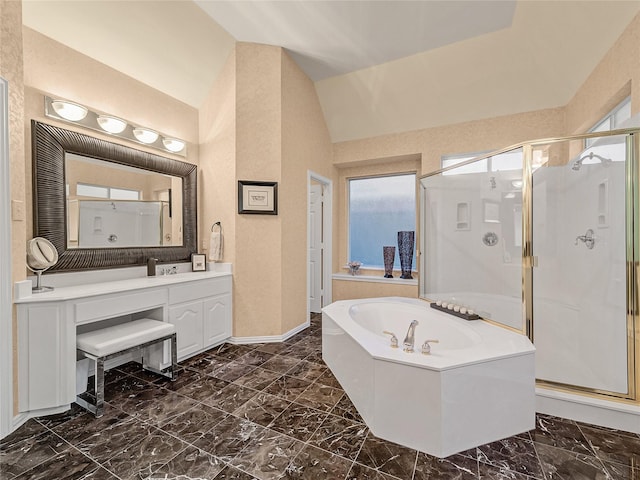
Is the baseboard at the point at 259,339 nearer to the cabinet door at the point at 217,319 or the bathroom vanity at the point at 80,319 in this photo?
the cabinet door at the point at 217,319

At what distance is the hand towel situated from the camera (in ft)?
10.2

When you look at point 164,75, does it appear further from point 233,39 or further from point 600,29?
point 600,29

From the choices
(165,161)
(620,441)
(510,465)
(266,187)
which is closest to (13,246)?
(165,161)

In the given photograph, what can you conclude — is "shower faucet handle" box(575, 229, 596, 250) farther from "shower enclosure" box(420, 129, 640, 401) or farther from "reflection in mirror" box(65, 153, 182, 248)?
"reflection in mirror" box(65, 153, 182, 248)

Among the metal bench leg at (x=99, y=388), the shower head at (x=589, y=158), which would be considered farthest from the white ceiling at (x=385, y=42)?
the metal bench leg at (x=99, y=388)

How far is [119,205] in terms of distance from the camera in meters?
2.68

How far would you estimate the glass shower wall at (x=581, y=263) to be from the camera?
1.93m

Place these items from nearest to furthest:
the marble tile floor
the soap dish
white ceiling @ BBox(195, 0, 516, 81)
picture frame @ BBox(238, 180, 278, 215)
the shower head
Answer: the marble tile floor, the shower head, the soap dish, white ceiling @ BBox(195, 0, 516, 81), picture frame @ BBox(238, 180, 278, 215)

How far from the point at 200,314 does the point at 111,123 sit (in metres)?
1.94

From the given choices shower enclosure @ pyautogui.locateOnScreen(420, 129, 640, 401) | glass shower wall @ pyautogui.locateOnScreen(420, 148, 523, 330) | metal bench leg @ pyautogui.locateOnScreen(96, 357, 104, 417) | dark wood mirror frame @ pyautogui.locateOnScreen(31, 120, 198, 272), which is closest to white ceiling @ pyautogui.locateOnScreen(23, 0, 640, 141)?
dark wood mirror frame @ pyautogui.locateOnScreen(31, 120, 198, 272)

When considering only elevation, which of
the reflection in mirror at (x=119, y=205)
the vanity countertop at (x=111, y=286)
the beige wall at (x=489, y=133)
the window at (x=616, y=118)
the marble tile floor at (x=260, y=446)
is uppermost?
the beige wall at (x=489, y=133)

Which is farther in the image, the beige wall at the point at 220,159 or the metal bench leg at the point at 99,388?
the beige wall at the point at 220,159

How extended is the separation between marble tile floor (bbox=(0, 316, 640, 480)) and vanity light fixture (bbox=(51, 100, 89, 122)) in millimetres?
2173

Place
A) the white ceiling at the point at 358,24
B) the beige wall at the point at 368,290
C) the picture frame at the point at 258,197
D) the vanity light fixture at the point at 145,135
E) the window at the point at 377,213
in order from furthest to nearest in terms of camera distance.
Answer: the window at the point at 377,213 → the beige wall at the point at 368,290 → the picture frame at the point at 258,197 → the vanity light fixture at the point at 145,135 → the white ceiling at the point at 358,24
